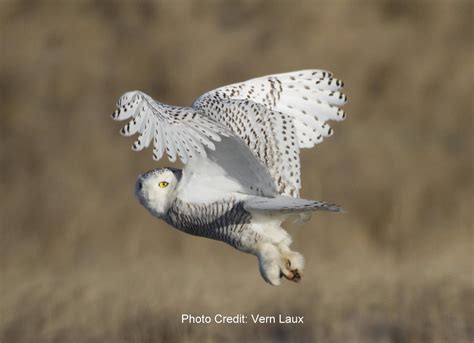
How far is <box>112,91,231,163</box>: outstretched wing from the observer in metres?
A: 5.77

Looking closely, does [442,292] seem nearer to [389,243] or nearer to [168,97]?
[389,243]

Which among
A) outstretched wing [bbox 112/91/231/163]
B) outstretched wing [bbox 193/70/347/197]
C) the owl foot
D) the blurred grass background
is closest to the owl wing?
outstretched wing [bbox 112/91/231/163]

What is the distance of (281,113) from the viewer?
6.82 metres

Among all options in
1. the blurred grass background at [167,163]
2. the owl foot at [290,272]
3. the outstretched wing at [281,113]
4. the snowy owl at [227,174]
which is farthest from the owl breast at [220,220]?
the blurred grass background at [167,163]

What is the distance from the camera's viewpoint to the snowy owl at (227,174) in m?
5.82

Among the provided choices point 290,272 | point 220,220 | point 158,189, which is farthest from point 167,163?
point 290,272

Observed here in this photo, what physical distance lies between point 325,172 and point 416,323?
6.74 feet

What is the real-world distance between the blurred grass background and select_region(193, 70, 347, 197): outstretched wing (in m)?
4.65

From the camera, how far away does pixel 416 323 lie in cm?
1165

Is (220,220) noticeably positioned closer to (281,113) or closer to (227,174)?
(227,174)

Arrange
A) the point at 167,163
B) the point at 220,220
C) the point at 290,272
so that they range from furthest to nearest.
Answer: the point at 167,163 < the point at 220,220 < the point at 290,272

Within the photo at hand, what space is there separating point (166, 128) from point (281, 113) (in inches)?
45.7

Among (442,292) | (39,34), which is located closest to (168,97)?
(39,34)

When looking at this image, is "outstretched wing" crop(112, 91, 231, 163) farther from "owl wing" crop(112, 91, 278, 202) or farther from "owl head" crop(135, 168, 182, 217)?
"owl head" crop(135, 168, 182, 217)
